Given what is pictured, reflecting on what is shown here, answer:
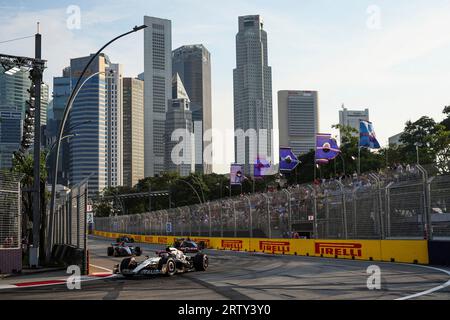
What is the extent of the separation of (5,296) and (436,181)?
49.0 feet

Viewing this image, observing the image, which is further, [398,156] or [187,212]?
[398,156]

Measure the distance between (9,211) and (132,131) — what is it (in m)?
169

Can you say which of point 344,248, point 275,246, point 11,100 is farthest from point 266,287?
point 11,100

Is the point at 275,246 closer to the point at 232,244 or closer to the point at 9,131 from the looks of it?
the point at 232,244

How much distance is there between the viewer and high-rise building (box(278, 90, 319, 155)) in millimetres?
175625

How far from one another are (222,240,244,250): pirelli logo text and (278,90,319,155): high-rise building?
130m

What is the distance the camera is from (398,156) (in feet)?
245

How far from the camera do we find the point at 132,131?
617ft

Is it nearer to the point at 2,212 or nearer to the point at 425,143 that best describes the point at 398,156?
the point at 425,143

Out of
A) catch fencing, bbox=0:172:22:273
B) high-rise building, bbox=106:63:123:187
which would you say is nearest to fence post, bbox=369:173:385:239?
catch fencing, bbox=0:172:22:273

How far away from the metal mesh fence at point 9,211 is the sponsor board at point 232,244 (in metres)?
21.3

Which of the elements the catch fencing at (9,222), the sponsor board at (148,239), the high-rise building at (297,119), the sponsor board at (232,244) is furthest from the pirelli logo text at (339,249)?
the high-rise building at (297,119)
